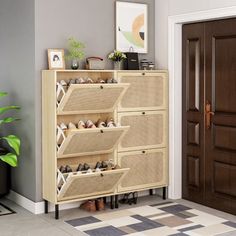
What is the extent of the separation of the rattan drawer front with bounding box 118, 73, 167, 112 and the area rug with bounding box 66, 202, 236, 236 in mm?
1073

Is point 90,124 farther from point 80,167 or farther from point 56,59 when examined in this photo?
point 56,59

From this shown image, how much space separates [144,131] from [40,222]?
144cm

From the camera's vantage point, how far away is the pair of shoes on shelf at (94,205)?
4.84 meters

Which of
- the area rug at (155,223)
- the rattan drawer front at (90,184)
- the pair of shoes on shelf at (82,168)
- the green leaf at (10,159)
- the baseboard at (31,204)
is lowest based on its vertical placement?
the area rug at (155,223)

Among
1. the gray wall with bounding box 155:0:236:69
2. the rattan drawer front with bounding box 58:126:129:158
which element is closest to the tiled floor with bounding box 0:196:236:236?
the rattan drawer front with bounding box 58:126:129:158

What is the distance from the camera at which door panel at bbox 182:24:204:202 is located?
502 centimetres

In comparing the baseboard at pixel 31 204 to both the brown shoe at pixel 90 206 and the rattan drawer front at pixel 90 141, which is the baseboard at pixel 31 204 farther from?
the rattan drawer front at pixel 90 141

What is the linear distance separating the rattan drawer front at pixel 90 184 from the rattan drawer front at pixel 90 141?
28 centimetres

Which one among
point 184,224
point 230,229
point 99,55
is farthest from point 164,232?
point 99,55

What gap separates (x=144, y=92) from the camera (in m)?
5.06

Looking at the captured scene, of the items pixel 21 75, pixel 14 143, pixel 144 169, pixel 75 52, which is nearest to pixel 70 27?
pixel 75 52

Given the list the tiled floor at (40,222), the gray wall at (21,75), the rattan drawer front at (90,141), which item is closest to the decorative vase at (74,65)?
the gray wall at (21,75)

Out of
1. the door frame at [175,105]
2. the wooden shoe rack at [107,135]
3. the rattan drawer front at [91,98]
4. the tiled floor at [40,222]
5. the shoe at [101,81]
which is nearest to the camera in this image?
the tiled floor at [40,222]

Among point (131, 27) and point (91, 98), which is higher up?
point (131, 27)
